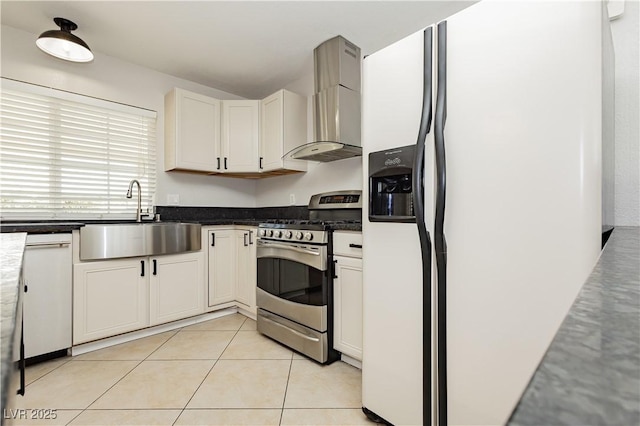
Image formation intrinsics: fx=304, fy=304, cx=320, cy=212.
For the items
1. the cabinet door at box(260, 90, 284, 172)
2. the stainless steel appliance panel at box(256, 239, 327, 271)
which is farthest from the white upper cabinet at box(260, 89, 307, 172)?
the stainless steel appliance panel at box(256, 239, 327, 271)

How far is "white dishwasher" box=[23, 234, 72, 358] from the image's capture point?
76.8 inches

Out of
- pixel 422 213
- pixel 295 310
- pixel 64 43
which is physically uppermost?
pixel 64 43

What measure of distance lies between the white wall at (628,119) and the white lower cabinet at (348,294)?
1240 mm

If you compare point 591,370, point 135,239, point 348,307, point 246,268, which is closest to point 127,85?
point 135,239

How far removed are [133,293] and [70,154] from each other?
1.34 m

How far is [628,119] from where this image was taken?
1359 millimetres

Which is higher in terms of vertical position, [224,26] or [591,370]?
[224,26]

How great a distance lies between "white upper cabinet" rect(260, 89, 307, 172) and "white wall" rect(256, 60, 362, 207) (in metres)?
0.10

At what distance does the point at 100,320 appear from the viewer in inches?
87.2

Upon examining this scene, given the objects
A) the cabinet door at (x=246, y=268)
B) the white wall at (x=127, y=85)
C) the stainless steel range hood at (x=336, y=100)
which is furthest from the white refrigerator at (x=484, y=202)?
the white wall at (x=127, y=85)

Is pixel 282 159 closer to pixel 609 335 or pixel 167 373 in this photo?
pixel 167 373

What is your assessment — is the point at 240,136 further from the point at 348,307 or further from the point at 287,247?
the point at 348,307

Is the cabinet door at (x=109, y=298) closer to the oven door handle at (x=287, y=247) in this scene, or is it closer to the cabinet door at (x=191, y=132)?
the oven door handle at (x=287, y=247)

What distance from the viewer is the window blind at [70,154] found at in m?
2.35
